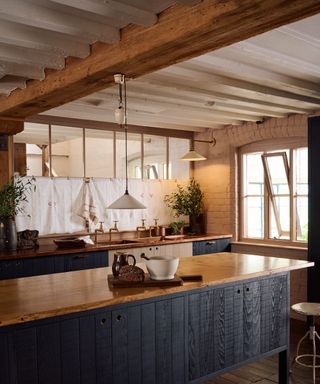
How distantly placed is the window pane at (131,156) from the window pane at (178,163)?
1.88ft

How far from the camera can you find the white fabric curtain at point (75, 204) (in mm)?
5719

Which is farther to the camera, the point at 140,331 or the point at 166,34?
the point at 140,331

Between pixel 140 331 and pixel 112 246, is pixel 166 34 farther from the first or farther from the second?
pixel 112 246

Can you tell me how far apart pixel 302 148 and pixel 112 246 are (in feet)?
9.59

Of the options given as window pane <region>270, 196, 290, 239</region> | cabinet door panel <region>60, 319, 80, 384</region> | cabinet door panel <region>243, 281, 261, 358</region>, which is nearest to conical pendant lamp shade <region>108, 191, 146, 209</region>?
cabinet door panel <region>60, 319, 80, 384</region>

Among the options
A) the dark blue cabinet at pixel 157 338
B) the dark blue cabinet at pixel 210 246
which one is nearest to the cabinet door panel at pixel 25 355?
the dark blue cabinet at pixel 157 338

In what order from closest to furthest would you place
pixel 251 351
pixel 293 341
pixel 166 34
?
pixel 166 34
pixel 251 351
pixel 293 341

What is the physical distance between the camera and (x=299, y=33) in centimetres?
314

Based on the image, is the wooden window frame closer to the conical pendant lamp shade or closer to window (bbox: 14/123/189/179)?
window (bbox: 14/123/189/179)

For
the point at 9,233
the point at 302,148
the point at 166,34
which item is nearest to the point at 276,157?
the point at 302,148

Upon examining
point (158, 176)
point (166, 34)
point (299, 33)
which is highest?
point (299, 33)

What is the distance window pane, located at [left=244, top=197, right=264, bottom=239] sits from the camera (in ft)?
21.9

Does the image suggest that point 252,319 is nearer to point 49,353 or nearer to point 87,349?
point 87,349

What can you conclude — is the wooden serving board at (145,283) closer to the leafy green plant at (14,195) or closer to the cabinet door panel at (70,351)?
the cabinet door panel at (70,351)
